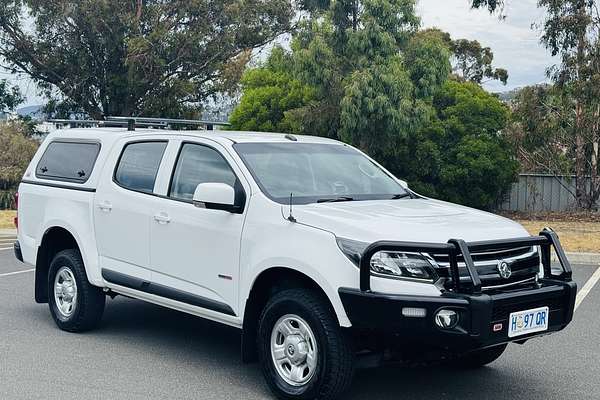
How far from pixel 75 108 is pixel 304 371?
112ft

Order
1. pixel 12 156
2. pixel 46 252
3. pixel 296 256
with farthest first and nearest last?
pixel 12 156, pixel 46 252, pixel 296 256

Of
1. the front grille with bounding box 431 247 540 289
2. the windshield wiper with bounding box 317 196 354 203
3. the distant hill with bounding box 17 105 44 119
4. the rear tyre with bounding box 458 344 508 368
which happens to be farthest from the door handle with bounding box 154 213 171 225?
the distant hill with bounding box 17 105 44 119

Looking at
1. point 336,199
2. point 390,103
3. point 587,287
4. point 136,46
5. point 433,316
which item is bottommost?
point 587,287

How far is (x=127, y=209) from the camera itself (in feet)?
22.9

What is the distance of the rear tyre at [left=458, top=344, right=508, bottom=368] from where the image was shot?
657 cm

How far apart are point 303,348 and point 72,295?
10.2ft

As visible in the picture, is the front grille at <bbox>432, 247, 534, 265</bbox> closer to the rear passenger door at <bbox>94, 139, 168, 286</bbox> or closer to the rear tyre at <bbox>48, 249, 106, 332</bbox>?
the rear passenger door at <bbox>94, 139, 168, 286</bbox>

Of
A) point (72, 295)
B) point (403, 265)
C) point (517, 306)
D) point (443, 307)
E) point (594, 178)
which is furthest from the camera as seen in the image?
point (594, 178)

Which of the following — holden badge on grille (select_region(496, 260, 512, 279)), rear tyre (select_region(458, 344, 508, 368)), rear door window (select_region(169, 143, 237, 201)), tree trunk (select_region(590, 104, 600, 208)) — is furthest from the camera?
tree trunk (select_region(590, 104, 600, 208))

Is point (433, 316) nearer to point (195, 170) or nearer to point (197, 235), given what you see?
point (197, 235)

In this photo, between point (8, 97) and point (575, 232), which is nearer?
point (575, 232)

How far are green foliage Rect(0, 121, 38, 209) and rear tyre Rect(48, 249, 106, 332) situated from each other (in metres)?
19.1

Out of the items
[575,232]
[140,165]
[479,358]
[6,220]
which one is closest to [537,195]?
[575,232]

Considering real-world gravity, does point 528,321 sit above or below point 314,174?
below
